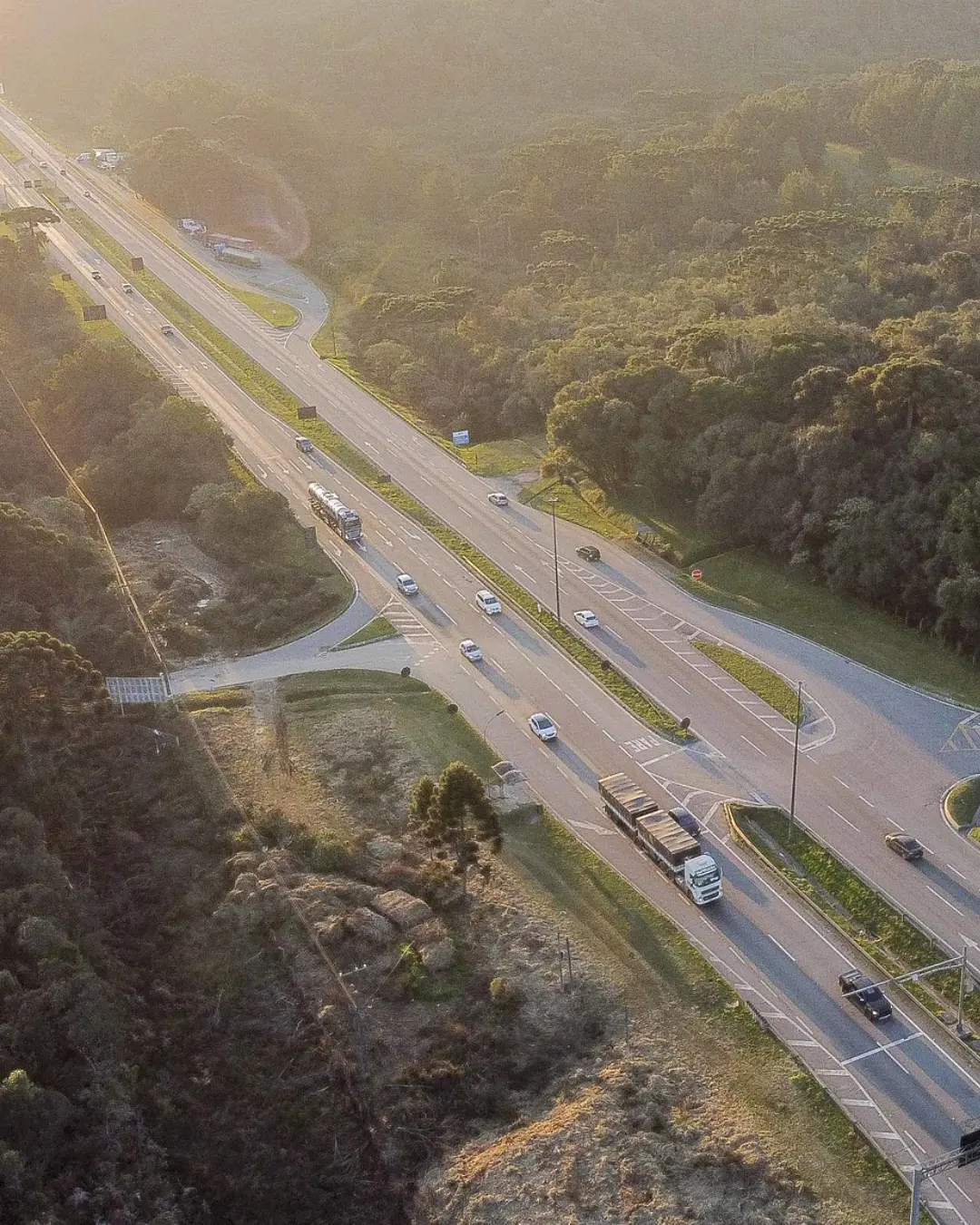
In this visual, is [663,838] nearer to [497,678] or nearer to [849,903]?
[849,903]

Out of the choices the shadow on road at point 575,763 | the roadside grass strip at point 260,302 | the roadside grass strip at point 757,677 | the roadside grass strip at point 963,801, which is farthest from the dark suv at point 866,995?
the roadside grass strip at point 260,302

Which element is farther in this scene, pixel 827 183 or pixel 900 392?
pixel 827 183

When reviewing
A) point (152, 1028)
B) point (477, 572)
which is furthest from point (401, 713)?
point (152, 1028)

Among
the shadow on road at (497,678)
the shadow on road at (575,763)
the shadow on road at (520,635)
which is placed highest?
the shadow on road at (575,763)

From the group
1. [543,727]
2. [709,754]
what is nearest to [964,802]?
[709,754]

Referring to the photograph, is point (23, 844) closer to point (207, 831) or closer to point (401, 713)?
point (207, 831)

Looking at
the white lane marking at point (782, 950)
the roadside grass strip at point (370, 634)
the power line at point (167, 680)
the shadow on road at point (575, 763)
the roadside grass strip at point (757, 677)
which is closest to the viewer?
the white lane marking at point (782, 950)

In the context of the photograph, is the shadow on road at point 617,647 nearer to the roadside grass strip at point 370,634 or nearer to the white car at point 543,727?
the white car at point 543,727
